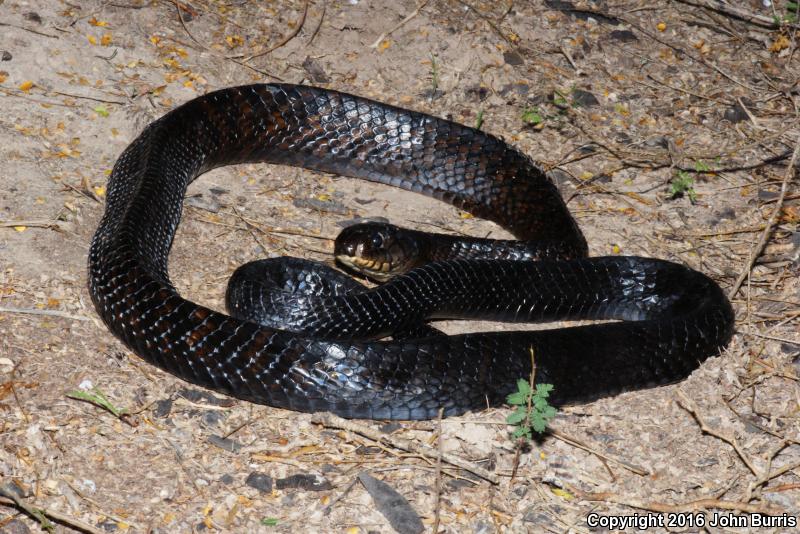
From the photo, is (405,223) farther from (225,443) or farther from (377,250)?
(225,443)

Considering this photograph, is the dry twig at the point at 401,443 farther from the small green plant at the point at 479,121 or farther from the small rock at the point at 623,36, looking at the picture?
the small rock at the point at 623,36

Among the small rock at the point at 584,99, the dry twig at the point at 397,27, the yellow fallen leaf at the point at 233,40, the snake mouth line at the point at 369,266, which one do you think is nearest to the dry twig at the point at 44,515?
the snake mouth line at the point at 369,266

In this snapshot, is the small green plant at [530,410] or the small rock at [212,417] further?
the small rock at [212,417]

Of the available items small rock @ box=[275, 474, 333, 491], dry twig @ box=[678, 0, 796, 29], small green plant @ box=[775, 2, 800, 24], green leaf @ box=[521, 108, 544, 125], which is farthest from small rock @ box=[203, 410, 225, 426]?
small green plant @ box=[775, 2, 800, 24]

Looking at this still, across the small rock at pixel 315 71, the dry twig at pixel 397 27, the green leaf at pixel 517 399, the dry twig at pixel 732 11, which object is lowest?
the green leaf at pixel 517 399

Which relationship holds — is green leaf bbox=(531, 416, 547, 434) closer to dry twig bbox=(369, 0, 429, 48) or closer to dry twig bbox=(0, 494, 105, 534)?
dry twig bbox=(0, 494, 105, 534)

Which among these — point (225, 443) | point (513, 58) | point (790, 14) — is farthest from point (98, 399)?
point (790, 14)
